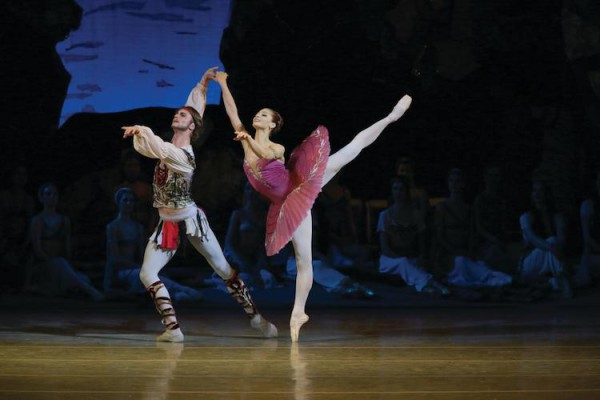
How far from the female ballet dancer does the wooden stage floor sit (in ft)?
1.14

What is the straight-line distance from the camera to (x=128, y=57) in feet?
23.0

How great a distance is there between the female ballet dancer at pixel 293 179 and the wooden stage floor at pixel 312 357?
35cm

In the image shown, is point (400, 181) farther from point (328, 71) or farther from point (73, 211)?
point (73, 211)

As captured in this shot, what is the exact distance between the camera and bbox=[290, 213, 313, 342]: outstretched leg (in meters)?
4.36

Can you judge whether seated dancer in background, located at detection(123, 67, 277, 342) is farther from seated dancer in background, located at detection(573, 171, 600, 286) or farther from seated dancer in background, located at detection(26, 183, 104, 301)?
seated dancer in background, located at detection(573, 171, 600, 286)

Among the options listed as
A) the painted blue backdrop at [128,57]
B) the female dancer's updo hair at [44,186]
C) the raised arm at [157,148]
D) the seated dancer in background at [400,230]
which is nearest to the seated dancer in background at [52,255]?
the female dancer's updo hair at [44,186]

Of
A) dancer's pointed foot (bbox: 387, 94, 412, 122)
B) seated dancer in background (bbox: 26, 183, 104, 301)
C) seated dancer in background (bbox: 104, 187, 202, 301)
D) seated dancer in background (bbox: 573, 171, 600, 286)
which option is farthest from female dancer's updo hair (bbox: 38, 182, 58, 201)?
seated dancer in background (bbox: 573, 171, 600, 286)

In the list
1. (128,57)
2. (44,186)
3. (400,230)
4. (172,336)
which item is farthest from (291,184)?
(128,57)

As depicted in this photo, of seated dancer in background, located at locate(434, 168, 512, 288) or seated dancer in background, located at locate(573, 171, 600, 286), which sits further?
seated dancer in background, located at locate(434, 168, 512, 288)

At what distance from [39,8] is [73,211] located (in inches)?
58.3

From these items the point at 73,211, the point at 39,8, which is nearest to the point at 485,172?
the point at 73,211

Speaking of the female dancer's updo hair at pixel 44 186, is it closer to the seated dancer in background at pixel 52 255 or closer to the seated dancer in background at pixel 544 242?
the seated dancer in background at pixel 52 255

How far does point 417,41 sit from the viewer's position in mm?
7531

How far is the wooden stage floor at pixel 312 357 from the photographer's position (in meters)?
3.20
